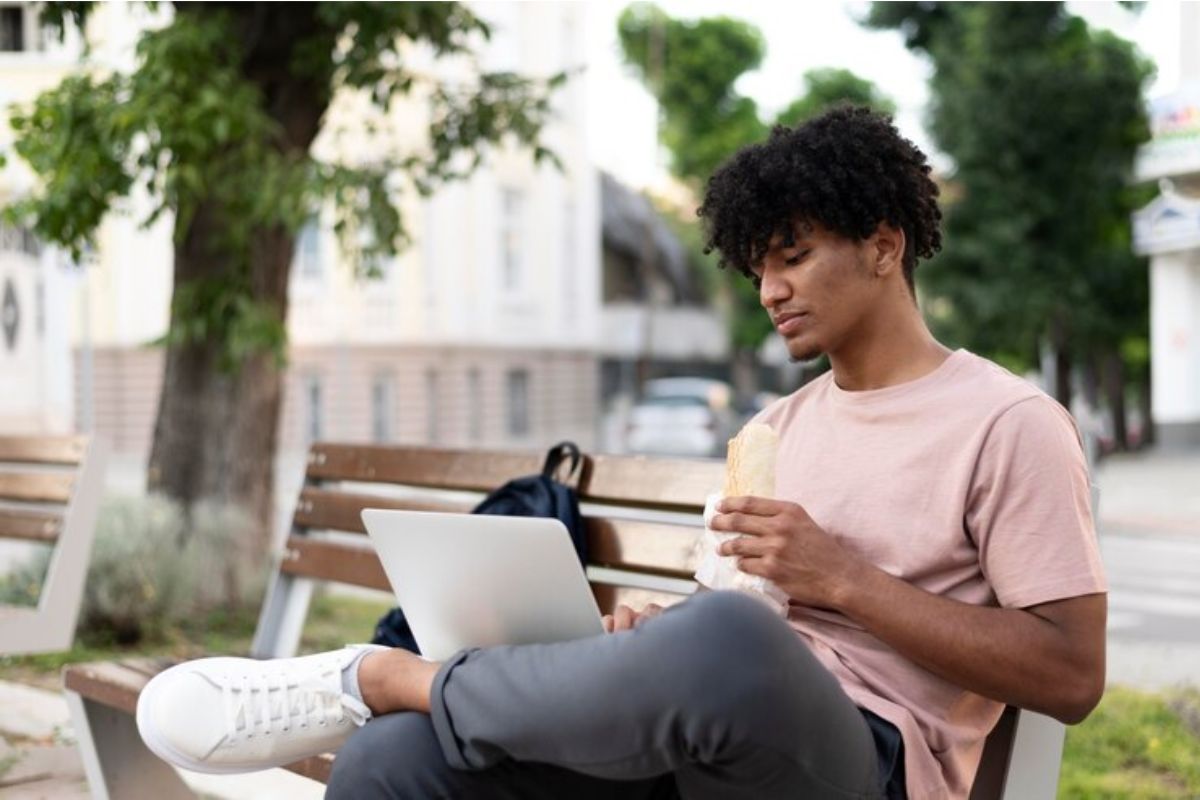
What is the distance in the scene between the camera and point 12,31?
28062 millimetres

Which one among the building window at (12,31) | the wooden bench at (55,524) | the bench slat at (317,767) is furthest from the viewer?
the building window at (12,31)

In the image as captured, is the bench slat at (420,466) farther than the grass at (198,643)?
No

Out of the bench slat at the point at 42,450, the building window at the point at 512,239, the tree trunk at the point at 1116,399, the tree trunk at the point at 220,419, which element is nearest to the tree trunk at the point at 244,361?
the tree trunk at the point at 220,419

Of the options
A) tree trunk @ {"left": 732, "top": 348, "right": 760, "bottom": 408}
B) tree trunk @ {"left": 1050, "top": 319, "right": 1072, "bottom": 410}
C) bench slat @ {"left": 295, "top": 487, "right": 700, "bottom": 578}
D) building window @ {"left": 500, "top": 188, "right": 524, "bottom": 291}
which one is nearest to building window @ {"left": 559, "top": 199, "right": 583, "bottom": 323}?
building window @ {"left": 500, "top": 188, "right": 524, "bottom": 291}

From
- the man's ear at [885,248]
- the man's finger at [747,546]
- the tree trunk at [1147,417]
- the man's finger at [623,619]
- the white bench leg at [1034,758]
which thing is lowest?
the tree trunk at [1147,417]

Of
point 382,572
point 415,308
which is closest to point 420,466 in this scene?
point 382,572

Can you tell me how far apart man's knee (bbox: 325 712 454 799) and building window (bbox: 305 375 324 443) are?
94.6 ft

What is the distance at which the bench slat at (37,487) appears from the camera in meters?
5.05

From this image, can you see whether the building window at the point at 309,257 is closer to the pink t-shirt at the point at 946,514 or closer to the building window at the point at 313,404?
the building window at the point at 313,404

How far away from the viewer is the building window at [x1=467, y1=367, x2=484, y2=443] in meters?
32.8

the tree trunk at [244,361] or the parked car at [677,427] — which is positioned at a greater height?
the tree trunk at [244,361]

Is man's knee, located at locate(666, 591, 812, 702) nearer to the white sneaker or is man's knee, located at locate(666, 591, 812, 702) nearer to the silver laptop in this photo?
the silver laptop

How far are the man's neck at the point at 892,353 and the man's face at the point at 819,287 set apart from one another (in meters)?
0.02

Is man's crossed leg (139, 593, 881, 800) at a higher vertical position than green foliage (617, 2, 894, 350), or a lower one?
lower
